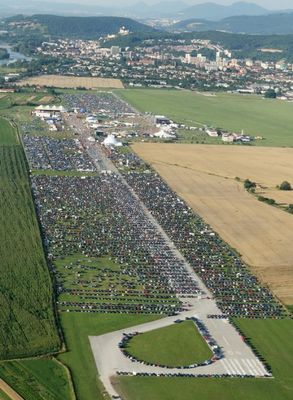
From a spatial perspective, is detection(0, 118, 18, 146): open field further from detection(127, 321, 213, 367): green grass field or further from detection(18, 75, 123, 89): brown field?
detection(127, 321, 213, 367): green grass field

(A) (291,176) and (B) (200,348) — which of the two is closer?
(B) (200,348)

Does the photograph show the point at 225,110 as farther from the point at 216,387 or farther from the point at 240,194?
the point at 216,387

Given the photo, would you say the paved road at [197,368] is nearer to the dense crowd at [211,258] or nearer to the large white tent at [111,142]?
the dense crowd at [211,258]

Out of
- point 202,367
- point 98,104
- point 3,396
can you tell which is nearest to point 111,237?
point 202,367

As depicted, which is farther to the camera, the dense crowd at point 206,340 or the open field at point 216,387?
the dense crowd at point 206,340

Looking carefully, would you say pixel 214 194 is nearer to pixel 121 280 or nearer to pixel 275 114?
pixel 121 280

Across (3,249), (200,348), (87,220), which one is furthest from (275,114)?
(200,348)

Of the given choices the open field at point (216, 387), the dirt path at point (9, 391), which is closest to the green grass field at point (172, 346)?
the open field at point (216, 387)

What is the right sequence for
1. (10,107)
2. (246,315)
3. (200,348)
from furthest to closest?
(10,107), (246,315), (200,348)
